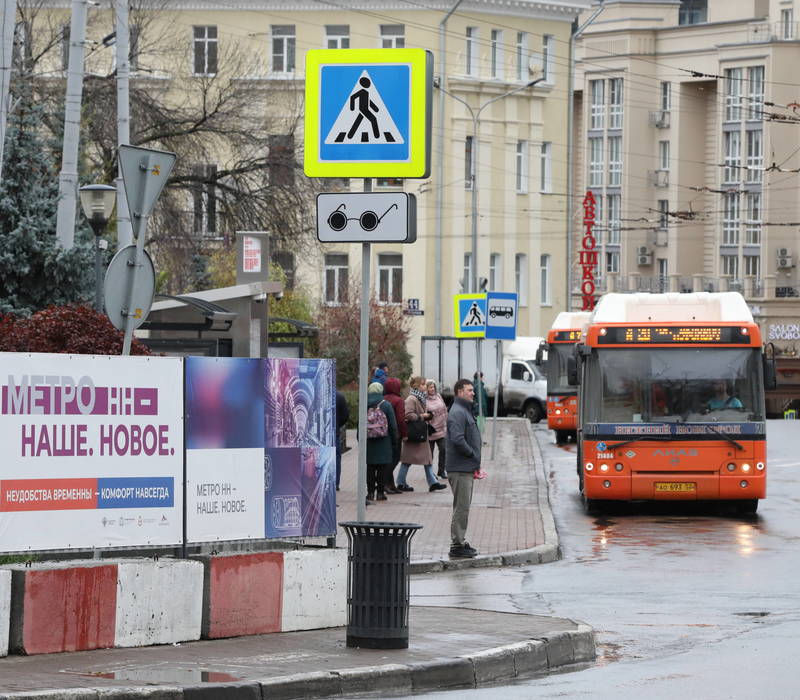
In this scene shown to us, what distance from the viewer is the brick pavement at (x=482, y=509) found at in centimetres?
1881

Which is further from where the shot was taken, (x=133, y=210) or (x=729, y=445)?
(x=729, y=445)

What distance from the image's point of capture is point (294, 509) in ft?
38.0

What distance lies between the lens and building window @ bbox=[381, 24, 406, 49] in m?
69.6

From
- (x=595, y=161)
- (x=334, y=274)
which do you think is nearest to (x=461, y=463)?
(x=334, y=274)

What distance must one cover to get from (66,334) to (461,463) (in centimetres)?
405

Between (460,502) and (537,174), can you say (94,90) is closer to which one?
(460,502)

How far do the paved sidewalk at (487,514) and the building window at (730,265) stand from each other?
64457mm

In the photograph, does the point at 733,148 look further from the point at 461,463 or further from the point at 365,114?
the point at 365,114

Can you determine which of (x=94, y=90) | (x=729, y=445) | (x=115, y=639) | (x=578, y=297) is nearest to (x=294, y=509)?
(x=115, y=639)

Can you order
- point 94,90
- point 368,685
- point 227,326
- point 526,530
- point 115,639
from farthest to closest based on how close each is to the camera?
point 94,90
point 227,326
point 526,530
point 115,639
point 368,685

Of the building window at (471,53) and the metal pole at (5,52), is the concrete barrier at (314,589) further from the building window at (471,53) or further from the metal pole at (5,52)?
the building window at (471,53)

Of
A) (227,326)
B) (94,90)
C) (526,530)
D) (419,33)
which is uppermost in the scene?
(419,33)

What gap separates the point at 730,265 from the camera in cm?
9706

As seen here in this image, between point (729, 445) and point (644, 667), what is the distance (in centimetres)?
1221
